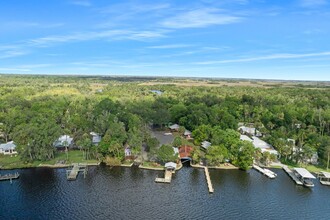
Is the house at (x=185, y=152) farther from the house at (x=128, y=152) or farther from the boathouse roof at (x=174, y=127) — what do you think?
the boathouse roof at (x=174, y=127)

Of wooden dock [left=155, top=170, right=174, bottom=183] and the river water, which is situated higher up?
wooden dock [left=155, top=170, right=174, bottom=183]

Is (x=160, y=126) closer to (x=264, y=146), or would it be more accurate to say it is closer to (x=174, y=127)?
(x=174, y=127)

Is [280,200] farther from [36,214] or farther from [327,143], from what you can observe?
[36,214]

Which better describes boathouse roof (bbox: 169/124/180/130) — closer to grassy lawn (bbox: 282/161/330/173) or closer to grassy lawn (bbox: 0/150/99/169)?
grassy lawn (bbox: 0/150/99/169)

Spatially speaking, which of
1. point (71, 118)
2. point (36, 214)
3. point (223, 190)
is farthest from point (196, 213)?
point (71, 118)

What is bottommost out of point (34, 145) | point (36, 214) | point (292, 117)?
point (36, 214)

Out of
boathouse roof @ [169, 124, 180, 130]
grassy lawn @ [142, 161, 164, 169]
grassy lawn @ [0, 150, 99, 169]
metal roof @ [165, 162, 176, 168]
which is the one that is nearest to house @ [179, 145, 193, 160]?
metal roof @ [165, 162, 176, 168]

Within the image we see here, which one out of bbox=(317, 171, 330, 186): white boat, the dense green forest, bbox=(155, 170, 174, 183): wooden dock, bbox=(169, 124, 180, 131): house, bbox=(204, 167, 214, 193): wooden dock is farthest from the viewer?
bbox=(169, 124, 180, 131): house
